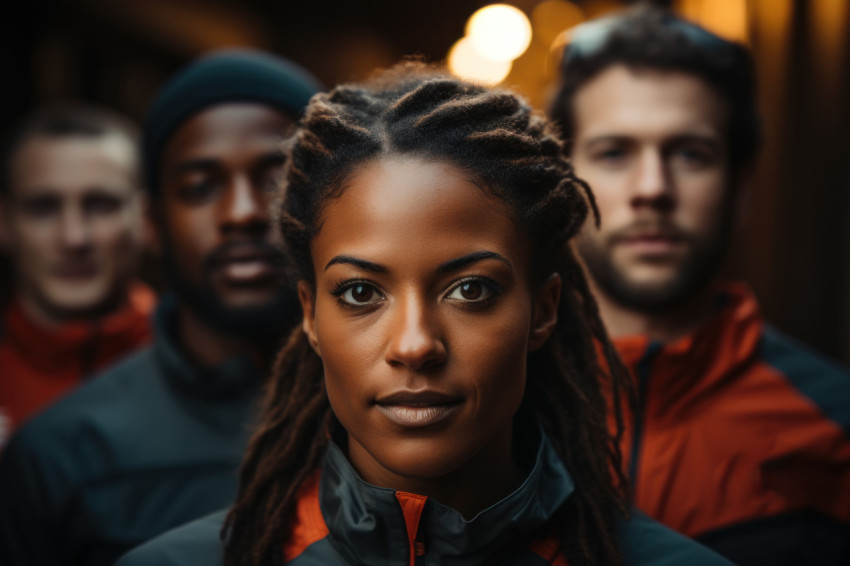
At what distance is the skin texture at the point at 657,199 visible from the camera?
2.62 m

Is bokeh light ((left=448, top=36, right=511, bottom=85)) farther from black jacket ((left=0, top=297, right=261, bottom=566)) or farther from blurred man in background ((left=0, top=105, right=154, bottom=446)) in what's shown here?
black jacket ((left=0, top=297, right=261, bottom=566))

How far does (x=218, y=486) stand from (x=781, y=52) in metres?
3.67

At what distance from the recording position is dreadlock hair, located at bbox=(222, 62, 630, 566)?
171cm

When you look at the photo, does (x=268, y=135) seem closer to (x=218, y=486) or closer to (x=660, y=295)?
(x=218, y=486)

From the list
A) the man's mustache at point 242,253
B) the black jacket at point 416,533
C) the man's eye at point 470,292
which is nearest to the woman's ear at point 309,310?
the black jacket at point 416,533

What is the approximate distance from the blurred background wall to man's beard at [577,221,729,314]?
78cm

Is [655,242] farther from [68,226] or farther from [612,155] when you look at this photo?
[68,226]

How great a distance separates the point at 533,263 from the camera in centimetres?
175

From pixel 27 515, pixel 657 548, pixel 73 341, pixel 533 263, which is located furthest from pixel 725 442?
pixel 73 341

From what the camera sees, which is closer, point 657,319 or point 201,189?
point 657,319

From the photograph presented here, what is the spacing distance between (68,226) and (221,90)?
1.25 meters

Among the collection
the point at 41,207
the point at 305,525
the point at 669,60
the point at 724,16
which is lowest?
the point at 305,525

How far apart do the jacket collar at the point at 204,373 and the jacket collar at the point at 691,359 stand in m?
1.23

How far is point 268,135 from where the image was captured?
2.88 metres
